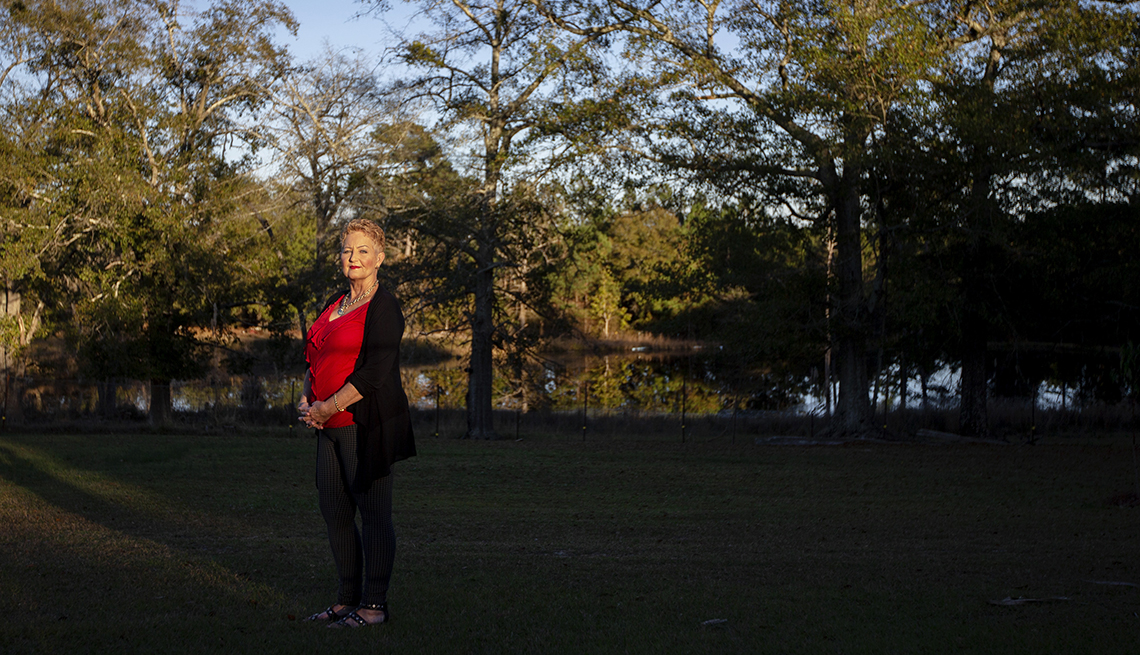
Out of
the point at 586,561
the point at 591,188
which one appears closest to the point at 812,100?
the point at 591,188

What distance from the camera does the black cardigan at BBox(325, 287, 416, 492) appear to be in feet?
14.1

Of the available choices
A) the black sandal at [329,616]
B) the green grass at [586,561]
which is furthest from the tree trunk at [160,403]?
the black sandal at [329,616]

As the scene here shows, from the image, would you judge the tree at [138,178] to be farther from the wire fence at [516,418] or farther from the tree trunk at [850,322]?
the tree trunk at [850,322]

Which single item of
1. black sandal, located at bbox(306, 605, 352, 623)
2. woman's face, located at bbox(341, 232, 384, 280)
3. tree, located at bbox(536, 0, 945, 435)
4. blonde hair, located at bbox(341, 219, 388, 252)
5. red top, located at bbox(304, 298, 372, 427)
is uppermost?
tree, located at bbox(536, 0, 945, 435)

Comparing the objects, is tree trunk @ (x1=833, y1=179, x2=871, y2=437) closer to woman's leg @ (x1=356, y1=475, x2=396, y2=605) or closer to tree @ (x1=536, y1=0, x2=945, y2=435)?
tree @ (x1=536, y1=0, x2=945, y2=435)

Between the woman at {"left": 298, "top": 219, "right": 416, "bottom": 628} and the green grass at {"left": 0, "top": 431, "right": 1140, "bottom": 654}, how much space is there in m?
0.26

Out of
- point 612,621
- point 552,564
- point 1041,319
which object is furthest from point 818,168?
point 612,621

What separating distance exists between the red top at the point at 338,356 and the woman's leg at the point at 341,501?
11 cm

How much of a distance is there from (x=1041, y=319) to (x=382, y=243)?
21.3 meters

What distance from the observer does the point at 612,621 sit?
4719 mm

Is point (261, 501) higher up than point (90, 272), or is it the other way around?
point (90, 272)

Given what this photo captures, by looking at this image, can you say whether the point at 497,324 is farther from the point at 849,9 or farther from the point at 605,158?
the point at 849,9

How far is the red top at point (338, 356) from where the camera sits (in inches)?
171

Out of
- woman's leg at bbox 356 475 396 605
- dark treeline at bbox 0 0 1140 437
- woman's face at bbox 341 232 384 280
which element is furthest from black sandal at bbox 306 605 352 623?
dark treeline at bbox 0 0 1140 437
